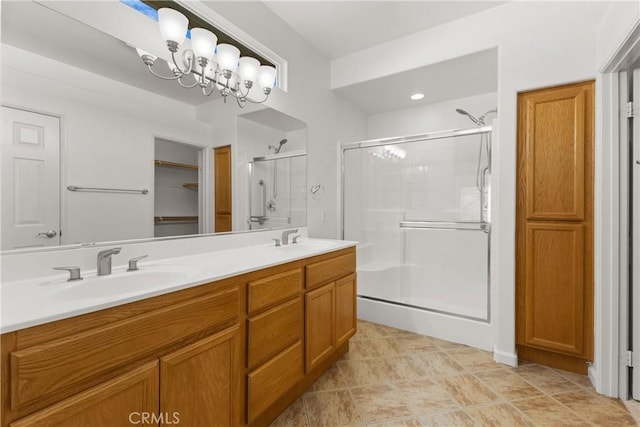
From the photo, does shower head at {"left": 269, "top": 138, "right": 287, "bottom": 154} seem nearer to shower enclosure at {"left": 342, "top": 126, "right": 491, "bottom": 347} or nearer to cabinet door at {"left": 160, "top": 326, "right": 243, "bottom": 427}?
shower enclosure at {"left": 342, "top": 126, "right": 491, "bottom": 347}

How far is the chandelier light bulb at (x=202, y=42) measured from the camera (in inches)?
66.7

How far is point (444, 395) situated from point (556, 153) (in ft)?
5.73

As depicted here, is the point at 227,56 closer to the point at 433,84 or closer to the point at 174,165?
the point at 174,165

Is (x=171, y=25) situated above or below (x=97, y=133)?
above

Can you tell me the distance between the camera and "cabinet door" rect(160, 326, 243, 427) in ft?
3.33

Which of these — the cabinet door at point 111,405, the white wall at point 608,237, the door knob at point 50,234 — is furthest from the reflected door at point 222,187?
the white wall at point 608,237

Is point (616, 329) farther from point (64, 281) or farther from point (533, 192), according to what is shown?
point (64, 281)

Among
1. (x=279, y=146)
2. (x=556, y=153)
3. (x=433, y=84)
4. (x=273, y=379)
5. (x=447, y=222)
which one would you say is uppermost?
(x=433, y=84)

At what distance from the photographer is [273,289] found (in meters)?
1.46

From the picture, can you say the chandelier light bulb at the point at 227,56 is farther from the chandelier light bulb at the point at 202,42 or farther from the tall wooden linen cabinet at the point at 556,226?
the tall wooden linen cabinet at the point at 556,226

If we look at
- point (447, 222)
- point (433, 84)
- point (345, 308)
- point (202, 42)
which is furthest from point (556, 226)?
point (202, 42)

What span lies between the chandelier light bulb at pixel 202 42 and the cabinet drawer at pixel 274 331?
1513 mm

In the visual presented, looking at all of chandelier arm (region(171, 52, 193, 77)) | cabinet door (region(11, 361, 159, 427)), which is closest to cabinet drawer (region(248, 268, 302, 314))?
cabinet door (region(11, 361, 159, 427))

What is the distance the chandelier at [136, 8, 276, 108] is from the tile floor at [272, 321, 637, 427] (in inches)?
77.8
